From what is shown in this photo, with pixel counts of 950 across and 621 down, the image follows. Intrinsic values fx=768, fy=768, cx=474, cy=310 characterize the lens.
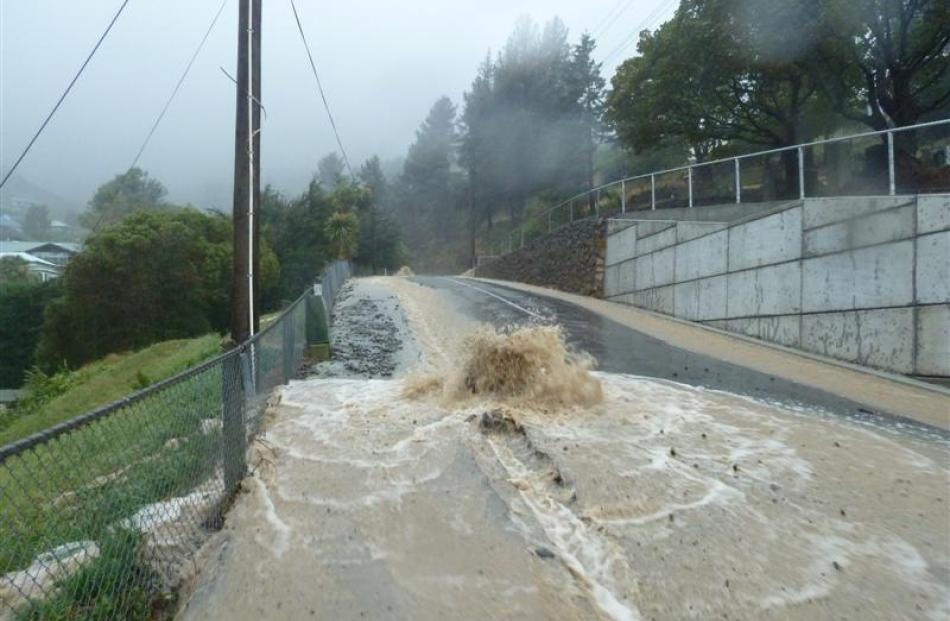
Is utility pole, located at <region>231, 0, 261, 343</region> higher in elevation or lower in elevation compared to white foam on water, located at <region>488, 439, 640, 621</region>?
higher

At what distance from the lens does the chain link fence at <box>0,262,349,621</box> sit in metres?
3.45

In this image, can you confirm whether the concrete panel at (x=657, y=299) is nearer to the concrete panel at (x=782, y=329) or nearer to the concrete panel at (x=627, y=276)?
the concrete panel at (x=627, y=276)

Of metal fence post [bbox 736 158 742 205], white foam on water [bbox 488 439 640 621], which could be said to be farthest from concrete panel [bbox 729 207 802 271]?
white foam on water [bbox 488 439 640 621]

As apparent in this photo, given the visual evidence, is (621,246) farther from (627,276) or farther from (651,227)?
(651,227)

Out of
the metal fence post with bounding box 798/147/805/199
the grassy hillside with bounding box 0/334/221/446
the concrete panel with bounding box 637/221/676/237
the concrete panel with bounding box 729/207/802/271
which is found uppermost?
the metal fence post with bounding box 798/147/805/199

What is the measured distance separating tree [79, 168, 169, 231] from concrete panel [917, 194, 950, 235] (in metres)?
88.9

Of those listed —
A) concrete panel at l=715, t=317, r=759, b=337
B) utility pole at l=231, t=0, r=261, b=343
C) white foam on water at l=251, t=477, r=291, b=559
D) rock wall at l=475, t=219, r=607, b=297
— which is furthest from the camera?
rock wall at l=475, t=219, r=607, b=297

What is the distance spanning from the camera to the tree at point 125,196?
91188 mm

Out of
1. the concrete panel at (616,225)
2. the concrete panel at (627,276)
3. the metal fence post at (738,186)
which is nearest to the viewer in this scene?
the metal fence post at (738,186)

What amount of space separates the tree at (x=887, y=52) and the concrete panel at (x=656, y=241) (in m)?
6.81

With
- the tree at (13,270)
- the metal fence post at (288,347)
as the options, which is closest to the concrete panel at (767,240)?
the metal fence post at (288,347)

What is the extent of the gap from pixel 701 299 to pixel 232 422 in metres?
13.0

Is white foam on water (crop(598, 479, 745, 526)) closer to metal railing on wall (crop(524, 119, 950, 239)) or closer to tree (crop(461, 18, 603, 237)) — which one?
metal railing on wall (crop(524, 119, 950, 239))

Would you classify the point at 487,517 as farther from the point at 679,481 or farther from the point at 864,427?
the point at 864,427
